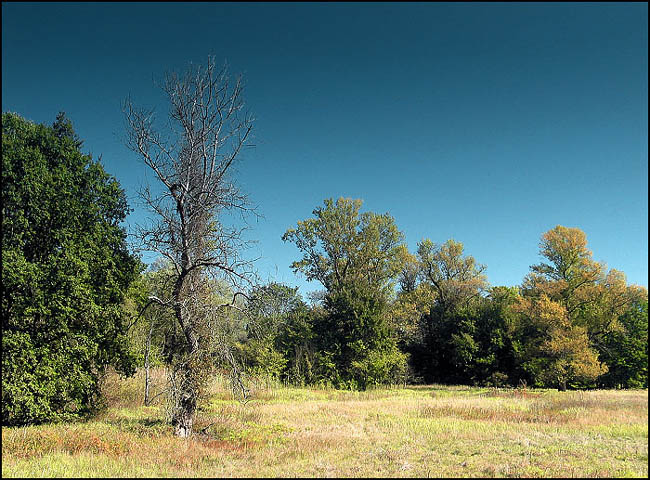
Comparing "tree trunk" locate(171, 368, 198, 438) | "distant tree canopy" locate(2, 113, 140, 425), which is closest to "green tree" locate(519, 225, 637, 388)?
"tree trunk" locate(171, 368, 198, 438)

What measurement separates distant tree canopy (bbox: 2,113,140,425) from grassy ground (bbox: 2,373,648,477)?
133 cm

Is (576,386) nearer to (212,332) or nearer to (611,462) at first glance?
(611,462)

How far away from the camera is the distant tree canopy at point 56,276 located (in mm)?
14438

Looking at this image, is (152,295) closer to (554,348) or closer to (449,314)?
(554,348)

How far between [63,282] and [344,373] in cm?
2340

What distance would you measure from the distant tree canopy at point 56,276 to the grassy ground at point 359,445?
1.33 metres

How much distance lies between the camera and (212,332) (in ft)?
42.8

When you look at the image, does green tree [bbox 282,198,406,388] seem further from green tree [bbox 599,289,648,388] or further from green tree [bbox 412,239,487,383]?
green tree [bbox 599,289,648,388]

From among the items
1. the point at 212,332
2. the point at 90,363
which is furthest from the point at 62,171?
the point at 212,332

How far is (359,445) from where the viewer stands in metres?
11.8

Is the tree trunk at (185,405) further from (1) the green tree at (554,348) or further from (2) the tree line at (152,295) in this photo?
(1) the green tree at (554,348)

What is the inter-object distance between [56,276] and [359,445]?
11.1 m

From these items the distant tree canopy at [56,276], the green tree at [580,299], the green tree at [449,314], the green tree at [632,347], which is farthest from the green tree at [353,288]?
the green tree at [632,347]

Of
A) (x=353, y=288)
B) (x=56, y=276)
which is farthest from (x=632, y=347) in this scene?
(x=353, y=288)
